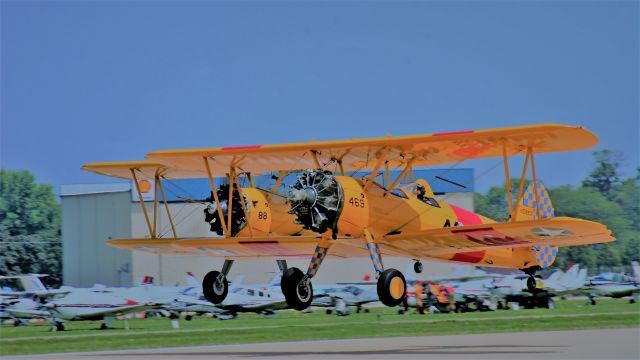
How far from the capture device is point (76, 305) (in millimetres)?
33594

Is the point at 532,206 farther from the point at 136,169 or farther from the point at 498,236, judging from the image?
the point at 136,169

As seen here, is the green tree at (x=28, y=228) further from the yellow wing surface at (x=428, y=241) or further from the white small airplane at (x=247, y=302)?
the yellow wing surface at (x=428, y=241)

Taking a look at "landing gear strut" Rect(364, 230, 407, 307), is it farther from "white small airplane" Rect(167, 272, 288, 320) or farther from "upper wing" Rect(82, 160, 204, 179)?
"white small airplane" Rect(167, 272, 288, 320)

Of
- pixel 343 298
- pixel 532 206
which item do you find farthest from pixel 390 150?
pixel 343 298

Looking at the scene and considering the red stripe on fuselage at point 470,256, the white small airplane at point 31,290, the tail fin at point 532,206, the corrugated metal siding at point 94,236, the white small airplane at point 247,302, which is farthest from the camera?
the corrugated metal siding at point 94,236

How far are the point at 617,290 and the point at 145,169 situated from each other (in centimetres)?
2550

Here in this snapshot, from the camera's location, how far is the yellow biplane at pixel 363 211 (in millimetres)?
17922

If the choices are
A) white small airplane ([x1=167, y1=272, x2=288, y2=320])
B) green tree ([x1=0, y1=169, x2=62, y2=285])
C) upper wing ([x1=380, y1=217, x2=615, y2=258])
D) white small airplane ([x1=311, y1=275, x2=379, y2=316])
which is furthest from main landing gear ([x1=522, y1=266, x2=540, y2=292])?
green tree ([x1=0, y1=169, x2=62, y2=285])

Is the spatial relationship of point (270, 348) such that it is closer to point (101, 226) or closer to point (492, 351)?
point (492, 351)

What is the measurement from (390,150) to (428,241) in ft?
5.99

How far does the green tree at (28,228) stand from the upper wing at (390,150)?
3537cm

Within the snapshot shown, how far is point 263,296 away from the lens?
123 ft

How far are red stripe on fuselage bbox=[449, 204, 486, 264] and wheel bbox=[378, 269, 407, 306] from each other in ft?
10.2

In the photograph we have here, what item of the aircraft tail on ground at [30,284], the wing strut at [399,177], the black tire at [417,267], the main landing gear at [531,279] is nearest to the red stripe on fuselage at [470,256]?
the main landing gear at [531,279]
